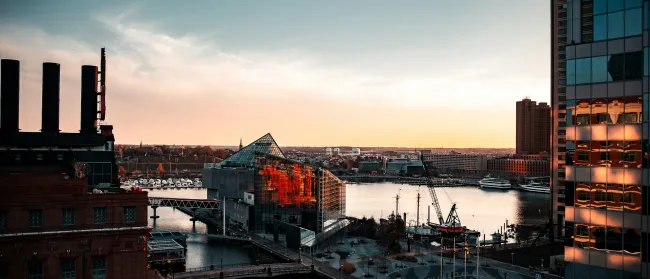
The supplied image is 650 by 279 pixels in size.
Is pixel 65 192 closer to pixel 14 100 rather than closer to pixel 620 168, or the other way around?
pixel 14 100

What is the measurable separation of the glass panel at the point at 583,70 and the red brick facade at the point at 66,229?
22.3 m

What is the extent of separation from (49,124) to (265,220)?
103 ft

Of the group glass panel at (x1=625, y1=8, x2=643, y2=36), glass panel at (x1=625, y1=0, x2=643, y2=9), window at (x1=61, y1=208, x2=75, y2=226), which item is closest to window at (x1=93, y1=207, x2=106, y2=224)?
window at (x1=61, y1=208, x2=75, y2=226)

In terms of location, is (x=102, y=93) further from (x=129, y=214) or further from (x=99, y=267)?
(x=99, y=267)

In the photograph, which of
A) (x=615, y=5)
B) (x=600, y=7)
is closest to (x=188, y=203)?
(x=600, y=7)

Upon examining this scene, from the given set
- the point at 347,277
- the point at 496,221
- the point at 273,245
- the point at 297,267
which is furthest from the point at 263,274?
the point at 496,221

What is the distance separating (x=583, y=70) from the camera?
23.4 metres

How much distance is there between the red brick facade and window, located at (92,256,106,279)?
6cm

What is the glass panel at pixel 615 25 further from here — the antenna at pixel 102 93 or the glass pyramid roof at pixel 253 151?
the glass pyramid roof at pixel 253 151

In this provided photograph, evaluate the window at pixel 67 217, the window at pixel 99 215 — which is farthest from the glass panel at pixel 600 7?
the window at pixel 67 217

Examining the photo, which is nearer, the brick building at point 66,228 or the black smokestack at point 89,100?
the brick building at point 66,228

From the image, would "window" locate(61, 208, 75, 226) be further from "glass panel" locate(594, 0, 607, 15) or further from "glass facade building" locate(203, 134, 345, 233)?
"glass facade building" locate(203, 134, 345, 233)

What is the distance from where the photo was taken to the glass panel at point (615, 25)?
72.5 ft

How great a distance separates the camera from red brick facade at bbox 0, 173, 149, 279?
2559 cm
